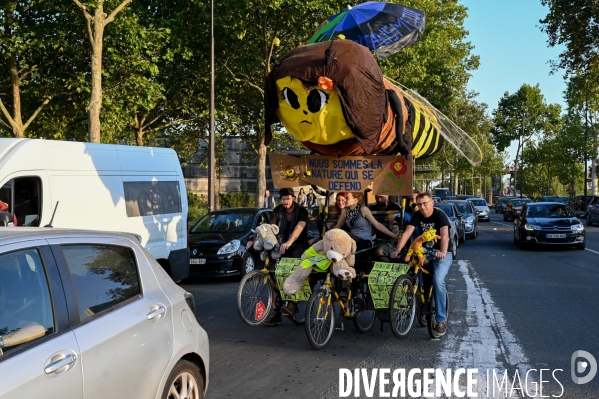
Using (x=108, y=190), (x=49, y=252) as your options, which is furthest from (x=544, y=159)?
(x=49, y=252)

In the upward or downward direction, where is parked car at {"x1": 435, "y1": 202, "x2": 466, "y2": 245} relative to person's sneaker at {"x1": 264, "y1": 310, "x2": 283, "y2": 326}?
upward

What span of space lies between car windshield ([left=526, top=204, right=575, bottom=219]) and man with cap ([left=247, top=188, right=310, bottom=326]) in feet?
48.7

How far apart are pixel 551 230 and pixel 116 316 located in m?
19.0

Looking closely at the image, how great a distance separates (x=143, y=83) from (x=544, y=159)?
61.3 meters

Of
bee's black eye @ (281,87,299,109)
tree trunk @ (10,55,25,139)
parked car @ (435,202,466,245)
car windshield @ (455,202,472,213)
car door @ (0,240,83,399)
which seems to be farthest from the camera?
car windshield @ (455,202,472,213)

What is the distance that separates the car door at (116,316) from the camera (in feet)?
12.7

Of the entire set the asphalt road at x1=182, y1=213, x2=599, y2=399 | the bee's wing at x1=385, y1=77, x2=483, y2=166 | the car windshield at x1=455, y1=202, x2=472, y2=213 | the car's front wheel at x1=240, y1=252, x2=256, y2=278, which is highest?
the bee's wing at x1=385, y1=77, x2=483, y2=166

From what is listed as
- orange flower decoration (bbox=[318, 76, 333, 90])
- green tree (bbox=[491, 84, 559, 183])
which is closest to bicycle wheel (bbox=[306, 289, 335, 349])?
orange flower decoration (bbox=[318, 76, 333, 90])

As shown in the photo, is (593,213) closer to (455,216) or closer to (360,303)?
(455,216)

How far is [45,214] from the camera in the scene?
9672 mm

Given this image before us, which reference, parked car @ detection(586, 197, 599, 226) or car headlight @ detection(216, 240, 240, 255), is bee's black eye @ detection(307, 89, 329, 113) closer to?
car headlight @ detection(216, 240, 240, 255)

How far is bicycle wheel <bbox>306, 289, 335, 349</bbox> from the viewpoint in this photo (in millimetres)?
7633

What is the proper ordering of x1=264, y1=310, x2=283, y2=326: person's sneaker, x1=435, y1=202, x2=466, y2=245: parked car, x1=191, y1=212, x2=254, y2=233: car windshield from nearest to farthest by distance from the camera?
x1=264, y1=310, x2=283, y2=326: person's sneaker, x1=191, y1=212, x2=254, y2=233: car windshield, x1=435, y1=202, x2=466, y2=245: parked car

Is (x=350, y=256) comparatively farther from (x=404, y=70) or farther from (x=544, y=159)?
(x=544, y=159)
